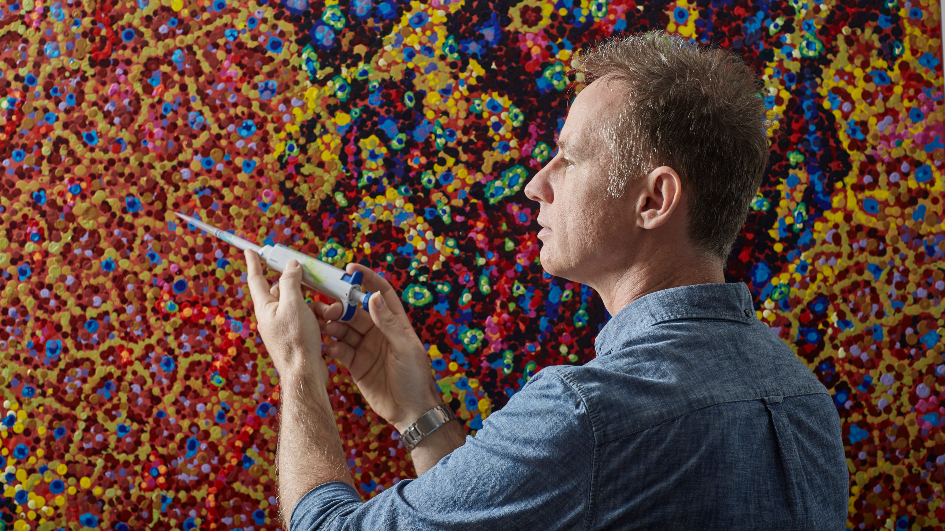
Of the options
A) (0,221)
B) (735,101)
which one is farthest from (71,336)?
(735,101)

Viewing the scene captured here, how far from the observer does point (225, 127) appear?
0.92m

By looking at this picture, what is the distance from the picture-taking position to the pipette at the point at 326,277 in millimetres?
779

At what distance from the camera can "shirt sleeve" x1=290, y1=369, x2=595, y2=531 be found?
19.9 inches

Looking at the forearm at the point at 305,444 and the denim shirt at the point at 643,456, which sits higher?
the forearm at the point at 305,444

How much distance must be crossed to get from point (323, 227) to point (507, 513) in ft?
1.80

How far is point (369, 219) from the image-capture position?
0.91 meters

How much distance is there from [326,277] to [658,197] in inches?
16.8

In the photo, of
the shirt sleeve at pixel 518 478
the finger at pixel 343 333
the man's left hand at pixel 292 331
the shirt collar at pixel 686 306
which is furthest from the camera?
the finger at pixel 343 333

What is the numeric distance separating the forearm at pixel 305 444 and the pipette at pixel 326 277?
0.36ft

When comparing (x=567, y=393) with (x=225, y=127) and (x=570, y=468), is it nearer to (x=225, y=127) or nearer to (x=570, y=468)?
(x=570, y=468)

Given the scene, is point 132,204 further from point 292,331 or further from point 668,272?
point 668,272

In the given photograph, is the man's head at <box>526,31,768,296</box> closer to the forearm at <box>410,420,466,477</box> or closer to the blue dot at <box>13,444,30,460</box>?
the forearm at <box>410,420,466,477</box>

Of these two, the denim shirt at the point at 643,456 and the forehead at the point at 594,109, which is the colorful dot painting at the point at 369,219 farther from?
the denim shirt at the point at 643,456

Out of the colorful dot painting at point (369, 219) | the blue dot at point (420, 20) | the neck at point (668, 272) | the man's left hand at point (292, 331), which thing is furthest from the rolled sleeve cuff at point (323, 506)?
the blue dot at point (420, 20)
